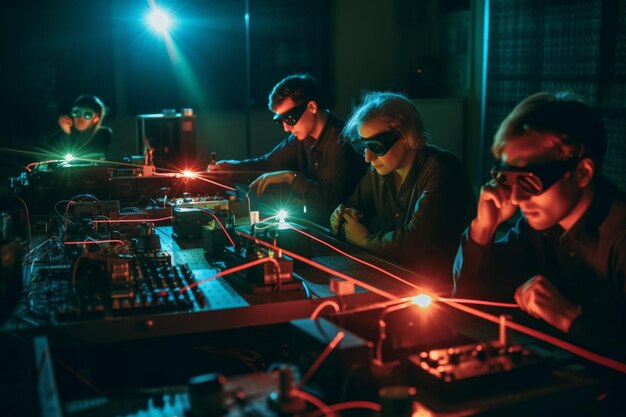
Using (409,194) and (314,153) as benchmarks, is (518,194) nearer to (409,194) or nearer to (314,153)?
(409,194)

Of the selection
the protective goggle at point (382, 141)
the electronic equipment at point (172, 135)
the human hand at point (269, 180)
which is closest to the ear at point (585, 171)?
the protective goggle at point (382, 141)

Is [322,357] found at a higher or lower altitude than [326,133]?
lower

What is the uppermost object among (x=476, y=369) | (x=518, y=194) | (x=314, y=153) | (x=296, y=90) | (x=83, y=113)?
(x=296, y=90)

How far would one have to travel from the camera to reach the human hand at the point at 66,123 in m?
6.49

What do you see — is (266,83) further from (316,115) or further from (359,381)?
(359,381)

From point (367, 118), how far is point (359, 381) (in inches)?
81.8

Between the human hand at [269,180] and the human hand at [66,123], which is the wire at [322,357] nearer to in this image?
the human hand at [269,180]

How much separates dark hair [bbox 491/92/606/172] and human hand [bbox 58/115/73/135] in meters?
5.12

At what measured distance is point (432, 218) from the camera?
3.23m

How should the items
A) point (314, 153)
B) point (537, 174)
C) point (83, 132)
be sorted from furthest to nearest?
point (83, 132), point (314, 153), point (537, 174)

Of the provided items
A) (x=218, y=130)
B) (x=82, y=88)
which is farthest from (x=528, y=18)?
(x=82, y=88)

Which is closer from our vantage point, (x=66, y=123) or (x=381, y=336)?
(x=381, y=336)

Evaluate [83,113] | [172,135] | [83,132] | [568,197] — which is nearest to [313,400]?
[568,197]

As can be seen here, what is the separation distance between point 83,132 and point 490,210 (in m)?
4.74
